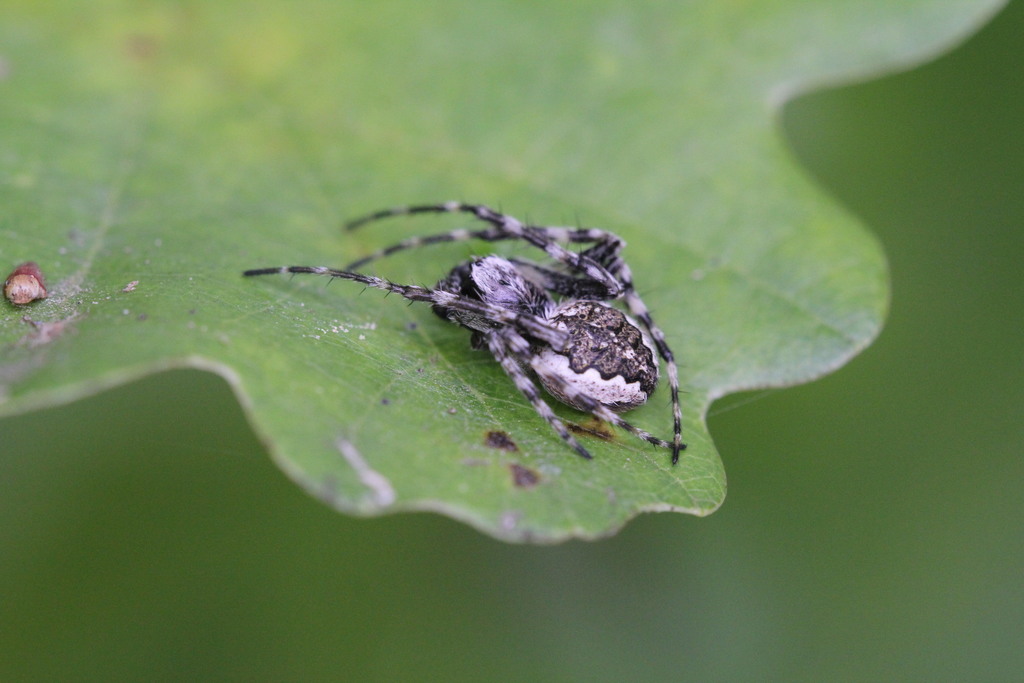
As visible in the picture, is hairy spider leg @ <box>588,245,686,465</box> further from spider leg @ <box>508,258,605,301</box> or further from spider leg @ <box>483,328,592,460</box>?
spider leg @ <box>483,328,592,460</box>

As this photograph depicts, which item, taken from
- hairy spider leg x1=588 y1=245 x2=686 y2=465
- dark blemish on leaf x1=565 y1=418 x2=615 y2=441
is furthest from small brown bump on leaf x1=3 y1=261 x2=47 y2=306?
hairy spider leg x1=588 y1=245 x2=686 y2=465

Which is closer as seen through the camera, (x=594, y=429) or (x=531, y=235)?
(x=594, y=429)

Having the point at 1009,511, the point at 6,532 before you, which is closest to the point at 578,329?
the point at 1009,511

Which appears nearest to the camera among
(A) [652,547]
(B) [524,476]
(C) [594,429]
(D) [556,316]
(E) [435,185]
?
(B) [524,476]

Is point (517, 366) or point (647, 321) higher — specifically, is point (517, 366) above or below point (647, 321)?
below

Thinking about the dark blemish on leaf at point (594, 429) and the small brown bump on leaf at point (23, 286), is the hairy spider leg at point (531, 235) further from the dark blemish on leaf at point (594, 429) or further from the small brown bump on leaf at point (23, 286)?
the small brown bump on leaf at point (23, 286)

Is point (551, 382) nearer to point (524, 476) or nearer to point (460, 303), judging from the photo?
point (460, 303)

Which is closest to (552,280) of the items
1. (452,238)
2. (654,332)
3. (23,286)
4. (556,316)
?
(556,316)
